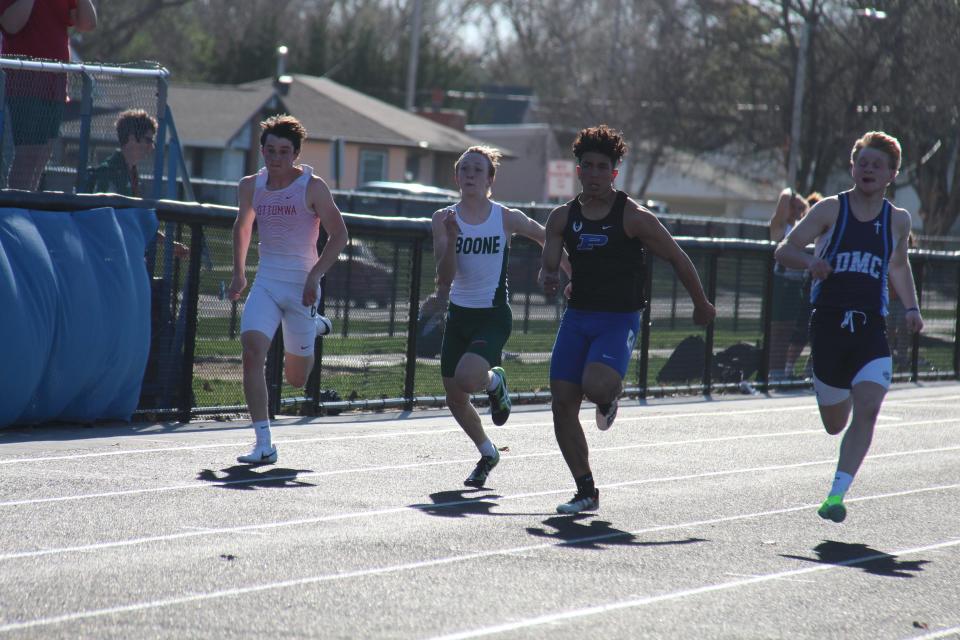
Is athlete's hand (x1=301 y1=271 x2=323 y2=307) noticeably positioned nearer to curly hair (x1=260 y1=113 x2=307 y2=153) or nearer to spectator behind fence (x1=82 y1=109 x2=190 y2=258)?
curly hair (x1=260 y1=113 x2=307 y2=153)

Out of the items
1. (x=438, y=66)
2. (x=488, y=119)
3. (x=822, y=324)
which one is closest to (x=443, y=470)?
(x=822, y=324)

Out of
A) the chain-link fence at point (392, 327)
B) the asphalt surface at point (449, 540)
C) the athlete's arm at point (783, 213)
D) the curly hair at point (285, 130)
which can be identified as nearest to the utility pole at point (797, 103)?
the chain-link fence at point (392, 327)

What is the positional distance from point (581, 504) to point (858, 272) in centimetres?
190

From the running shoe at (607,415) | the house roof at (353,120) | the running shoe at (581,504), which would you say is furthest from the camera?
the house roof at (353,120)

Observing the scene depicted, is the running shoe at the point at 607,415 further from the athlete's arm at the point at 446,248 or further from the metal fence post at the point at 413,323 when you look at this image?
the metal fence post at the point at 413,323

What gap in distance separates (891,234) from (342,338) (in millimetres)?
5426

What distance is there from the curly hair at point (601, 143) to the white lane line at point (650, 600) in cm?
239

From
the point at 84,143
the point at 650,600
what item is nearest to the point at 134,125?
the point at 84,143

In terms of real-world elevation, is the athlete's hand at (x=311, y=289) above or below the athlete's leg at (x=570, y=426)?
above

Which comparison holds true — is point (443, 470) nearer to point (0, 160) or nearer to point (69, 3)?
point (0, 160)

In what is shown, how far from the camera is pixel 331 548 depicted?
6.84 metres

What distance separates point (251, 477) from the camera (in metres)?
8.87

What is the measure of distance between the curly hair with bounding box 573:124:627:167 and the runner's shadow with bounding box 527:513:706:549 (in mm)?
1872

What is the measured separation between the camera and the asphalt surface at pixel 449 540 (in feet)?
18.6
